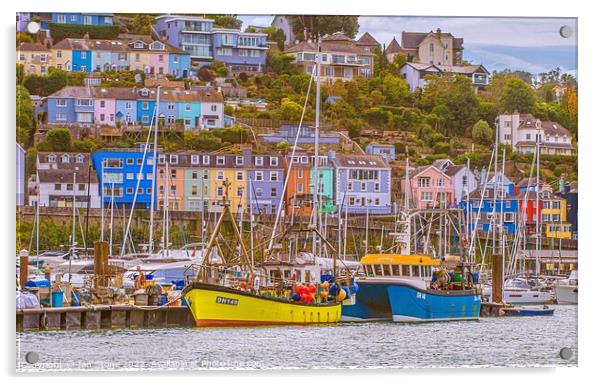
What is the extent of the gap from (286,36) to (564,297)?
6.01m

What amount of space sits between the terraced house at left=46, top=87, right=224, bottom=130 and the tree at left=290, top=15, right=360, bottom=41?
5.29ft

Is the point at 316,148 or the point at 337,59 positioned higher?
the point at 337,59

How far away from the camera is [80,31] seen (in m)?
18.8

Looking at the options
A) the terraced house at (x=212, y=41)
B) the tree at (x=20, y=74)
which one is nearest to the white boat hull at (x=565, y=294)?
the terraced house at (x=212, y=41)

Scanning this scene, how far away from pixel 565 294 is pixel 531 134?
2.90 meters

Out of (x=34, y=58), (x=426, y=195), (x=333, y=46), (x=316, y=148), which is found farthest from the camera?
(x=426, y=195)

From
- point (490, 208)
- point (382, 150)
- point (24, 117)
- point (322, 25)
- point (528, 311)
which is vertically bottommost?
point (528, 311)

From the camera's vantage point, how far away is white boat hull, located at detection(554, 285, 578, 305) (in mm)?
20319

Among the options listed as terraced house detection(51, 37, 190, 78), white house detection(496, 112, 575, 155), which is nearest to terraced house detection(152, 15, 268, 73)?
terraced house detection(51, 37, 190, 78)

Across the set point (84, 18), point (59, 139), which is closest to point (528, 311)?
point (59, 139)

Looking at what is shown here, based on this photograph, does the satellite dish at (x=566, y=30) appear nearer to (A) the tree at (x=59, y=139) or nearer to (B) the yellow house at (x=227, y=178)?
(B) the yellow house at (x=227, y=178)

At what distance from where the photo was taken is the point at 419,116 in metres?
21.2

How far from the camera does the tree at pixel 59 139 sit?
1914 centimetres

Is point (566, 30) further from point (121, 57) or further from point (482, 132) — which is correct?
point (121, 57)
